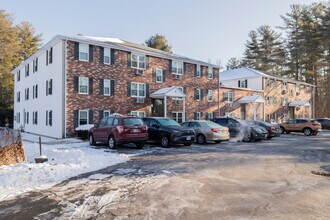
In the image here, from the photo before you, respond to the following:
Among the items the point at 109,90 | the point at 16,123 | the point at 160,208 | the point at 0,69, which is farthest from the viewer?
the point at 0,69

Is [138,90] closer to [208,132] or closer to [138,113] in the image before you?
[138,113]

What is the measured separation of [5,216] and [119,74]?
2131 centimetres

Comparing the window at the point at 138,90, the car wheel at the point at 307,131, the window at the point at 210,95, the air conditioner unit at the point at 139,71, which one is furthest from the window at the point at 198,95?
the car wheel at the point at 307,131

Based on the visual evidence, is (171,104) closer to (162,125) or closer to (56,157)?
(162,125)

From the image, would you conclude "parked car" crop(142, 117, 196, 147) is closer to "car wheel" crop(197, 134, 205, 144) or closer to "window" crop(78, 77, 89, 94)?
"car wheel" crop(197, 134, 205, 144)

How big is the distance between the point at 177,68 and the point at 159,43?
2755 centimetres

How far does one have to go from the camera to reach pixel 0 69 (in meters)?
40.1

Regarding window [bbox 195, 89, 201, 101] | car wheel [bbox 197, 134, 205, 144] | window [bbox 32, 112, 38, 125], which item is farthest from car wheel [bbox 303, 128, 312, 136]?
window [bbox 32, 112, 38, 125]

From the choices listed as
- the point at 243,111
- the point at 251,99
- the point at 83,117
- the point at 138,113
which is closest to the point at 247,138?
the point at 138,113

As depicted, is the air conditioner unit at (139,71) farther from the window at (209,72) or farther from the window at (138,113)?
the window at (209,72)

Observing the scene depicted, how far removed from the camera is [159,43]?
5659cm

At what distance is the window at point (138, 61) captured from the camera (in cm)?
2683

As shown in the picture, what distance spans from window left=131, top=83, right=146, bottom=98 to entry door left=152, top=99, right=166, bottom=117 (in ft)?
4.65

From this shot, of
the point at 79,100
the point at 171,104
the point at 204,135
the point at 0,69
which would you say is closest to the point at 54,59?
the point at 79,100
